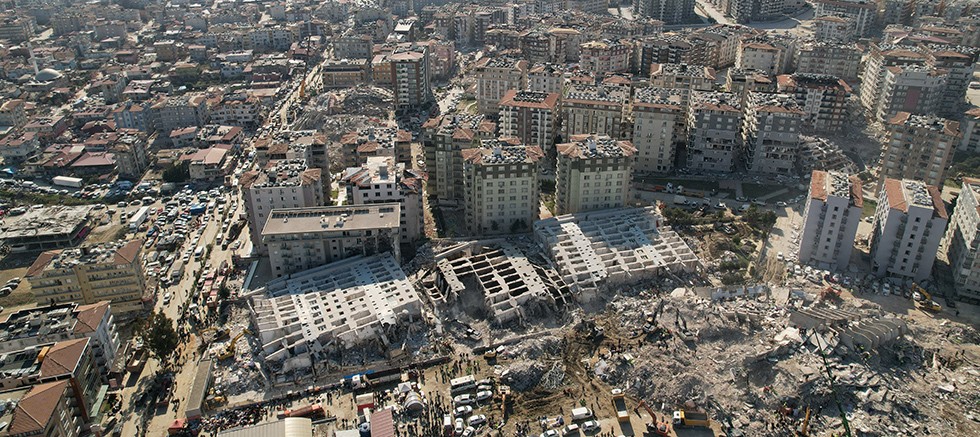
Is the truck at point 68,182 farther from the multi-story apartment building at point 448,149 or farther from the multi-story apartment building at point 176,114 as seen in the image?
the multi-story apartment building at point 448,149

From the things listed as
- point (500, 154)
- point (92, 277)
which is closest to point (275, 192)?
point (92, 277)

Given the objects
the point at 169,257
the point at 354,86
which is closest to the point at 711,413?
the point at 169,257

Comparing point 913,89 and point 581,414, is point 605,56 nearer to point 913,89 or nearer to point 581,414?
point 913,89

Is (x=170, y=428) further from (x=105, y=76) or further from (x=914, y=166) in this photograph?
(x=105, y=76)

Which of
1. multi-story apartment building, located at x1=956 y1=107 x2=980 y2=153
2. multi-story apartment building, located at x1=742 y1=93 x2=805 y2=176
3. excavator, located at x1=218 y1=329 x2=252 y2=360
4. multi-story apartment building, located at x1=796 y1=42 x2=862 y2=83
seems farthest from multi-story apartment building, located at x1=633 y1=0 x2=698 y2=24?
excavator, located at x1=218 y1=329 x2=252 y2=360

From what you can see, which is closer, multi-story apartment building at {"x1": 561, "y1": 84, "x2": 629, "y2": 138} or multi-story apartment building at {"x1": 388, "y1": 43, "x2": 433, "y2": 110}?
multi-story apartment building at {"x1": 561, "y1": 84, "x2": 629, "y2": 138}

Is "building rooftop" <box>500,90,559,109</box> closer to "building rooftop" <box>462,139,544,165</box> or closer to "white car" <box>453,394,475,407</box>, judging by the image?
"building rooftop" <box>462,139,544,165</box>
